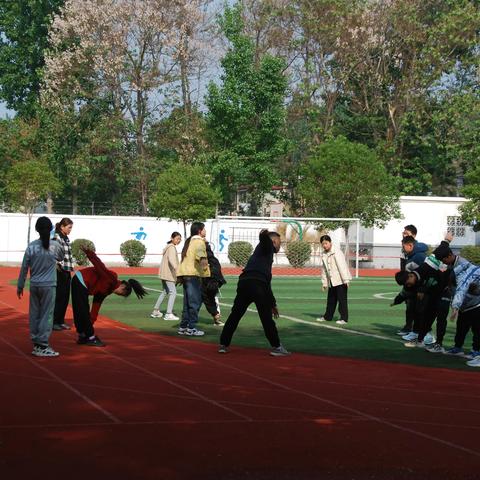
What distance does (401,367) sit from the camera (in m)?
13.4

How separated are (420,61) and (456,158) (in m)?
6.01

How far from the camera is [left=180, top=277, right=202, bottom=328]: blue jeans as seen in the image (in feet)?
54.7

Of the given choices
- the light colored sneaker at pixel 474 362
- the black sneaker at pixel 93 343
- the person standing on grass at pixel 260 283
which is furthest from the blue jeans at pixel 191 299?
the light colored sneaker at pixel 474 362

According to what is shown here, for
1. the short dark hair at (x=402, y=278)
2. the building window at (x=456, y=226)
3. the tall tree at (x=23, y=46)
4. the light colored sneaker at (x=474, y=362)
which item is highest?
the tall tree at (x=23, y=46)

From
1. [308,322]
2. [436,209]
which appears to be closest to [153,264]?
[436,209]

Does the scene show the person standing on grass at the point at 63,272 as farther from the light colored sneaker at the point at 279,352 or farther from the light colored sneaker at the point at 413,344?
the light colored sneaker at the point at 413,344

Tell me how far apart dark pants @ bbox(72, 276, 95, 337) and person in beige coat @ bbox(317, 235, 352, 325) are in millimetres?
6133

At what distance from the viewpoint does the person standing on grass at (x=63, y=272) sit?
54.9ft

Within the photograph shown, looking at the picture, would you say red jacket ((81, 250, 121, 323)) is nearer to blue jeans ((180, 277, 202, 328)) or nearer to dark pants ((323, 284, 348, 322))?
blue jeans ((180, 277, 202, 328))

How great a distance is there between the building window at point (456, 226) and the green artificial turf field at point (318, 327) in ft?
70.8

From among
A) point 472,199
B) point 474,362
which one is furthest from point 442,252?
point 472,199

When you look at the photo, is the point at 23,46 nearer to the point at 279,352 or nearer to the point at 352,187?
the point at 352,187

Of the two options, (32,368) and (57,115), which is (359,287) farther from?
(57,115)

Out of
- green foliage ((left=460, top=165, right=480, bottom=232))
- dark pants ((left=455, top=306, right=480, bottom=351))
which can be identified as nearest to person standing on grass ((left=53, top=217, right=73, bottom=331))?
dark pants ((left=455, top=306, right=480, bottom=351))
